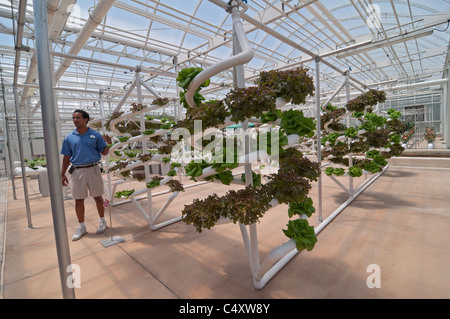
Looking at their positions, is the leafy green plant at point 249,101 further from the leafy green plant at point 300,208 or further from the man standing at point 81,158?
the man standing at point 81,158

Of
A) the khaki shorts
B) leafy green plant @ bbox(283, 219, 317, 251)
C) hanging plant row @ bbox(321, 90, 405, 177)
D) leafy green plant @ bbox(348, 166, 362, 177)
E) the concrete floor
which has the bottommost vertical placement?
the concrete floor

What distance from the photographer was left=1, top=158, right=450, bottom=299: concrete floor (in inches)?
63.4

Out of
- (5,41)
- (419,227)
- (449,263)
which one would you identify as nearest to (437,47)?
(419,227)

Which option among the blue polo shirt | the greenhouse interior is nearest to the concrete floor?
the greenhouse interior

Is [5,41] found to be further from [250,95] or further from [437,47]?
[437,47]

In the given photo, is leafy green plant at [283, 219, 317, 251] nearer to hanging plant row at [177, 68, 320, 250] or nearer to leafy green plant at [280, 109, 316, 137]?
hanging plant row at [177, 68, 320, 250]

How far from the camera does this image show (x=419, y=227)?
8.09ft

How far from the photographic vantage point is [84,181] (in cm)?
268

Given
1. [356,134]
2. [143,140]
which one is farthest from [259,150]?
[356,134]

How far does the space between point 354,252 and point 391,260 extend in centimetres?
27

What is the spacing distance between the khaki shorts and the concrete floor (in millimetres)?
540

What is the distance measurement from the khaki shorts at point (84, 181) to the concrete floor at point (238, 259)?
0.54 metres

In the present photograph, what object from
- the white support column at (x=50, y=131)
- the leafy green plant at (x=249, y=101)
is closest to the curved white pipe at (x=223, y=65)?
the leafy green plant at (x=249, y=101)

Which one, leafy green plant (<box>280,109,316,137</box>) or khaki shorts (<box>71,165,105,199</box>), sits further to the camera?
khaki shorts (<box>71,165,105,199</box>)
